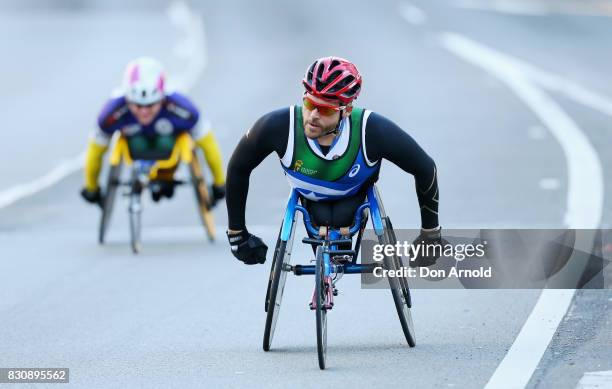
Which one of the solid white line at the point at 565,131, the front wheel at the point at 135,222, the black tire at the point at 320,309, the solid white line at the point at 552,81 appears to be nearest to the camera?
the black tire at the point at 320,309

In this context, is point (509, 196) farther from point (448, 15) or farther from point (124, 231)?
point (448, 15)

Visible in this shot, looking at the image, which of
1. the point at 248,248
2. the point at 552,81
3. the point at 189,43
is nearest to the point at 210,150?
the point at 248,248

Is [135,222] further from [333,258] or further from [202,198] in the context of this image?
[333,258]

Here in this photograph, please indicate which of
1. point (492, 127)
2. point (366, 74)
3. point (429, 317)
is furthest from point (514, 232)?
point (366, 74)

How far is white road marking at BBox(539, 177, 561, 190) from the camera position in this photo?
1838 cm

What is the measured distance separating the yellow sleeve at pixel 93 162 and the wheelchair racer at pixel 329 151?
6291 millimetres

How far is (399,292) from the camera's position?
9.33 metres

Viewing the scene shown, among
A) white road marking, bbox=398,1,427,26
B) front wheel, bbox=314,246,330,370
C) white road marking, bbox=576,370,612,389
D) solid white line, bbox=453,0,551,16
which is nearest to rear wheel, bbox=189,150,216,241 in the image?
front wheel, bbox=314,246,330,370

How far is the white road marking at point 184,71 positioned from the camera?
20.2 meters

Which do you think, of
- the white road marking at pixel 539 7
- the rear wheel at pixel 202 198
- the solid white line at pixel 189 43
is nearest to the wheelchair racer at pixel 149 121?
the rear wheel at pixel 202 198

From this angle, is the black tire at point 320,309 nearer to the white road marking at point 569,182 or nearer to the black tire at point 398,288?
the black tire at point 398,288

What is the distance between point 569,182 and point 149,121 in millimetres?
5698

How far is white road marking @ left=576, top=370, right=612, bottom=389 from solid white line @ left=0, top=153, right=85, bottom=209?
11718 millimetres

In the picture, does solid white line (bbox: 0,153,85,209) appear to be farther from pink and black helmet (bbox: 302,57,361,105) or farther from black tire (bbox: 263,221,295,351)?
pink and black helmet (bbox: 302,57,361,105)
